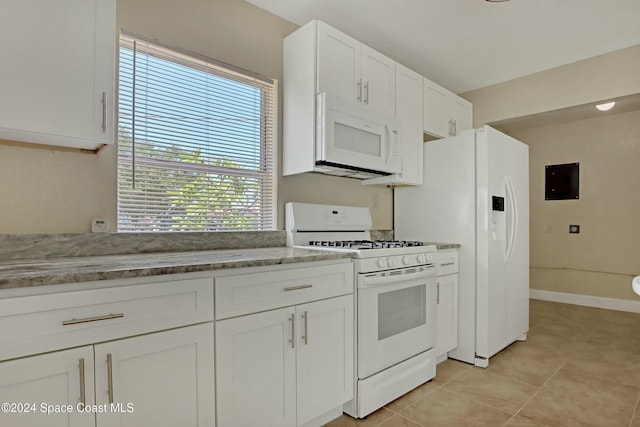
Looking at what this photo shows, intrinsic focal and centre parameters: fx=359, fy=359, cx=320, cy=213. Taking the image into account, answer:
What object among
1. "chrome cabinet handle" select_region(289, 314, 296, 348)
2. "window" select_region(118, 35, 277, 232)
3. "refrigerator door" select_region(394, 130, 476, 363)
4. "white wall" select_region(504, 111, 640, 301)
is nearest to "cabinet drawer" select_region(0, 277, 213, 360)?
"chrome cabinet handle" select_region(289, 314, 296, 348)

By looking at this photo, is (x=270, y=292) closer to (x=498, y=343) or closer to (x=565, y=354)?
(x=498, y=343)

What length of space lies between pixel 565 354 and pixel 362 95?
103 inches

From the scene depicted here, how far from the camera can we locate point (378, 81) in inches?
104

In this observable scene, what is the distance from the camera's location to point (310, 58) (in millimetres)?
2297

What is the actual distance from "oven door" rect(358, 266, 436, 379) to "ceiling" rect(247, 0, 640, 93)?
1739 mm

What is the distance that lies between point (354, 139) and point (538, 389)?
78.5 inches

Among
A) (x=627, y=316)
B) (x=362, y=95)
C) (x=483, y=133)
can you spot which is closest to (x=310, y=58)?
(x=362, y=95)

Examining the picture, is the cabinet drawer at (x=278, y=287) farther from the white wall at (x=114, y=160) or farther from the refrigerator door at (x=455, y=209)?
the refrigerator door at (x=455, y=209)

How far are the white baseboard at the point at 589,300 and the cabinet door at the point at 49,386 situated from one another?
210 inches

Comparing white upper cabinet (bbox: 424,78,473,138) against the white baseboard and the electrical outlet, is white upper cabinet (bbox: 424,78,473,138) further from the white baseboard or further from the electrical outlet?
the white baseboard

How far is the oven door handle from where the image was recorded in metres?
Answer: 1.97

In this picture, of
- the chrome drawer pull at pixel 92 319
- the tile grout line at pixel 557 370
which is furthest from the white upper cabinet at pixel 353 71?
the tile grout line at pixel 557 370

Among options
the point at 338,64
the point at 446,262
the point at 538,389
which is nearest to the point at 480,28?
the point at 338,64

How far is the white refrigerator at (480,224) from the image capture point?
2676 millimetres
